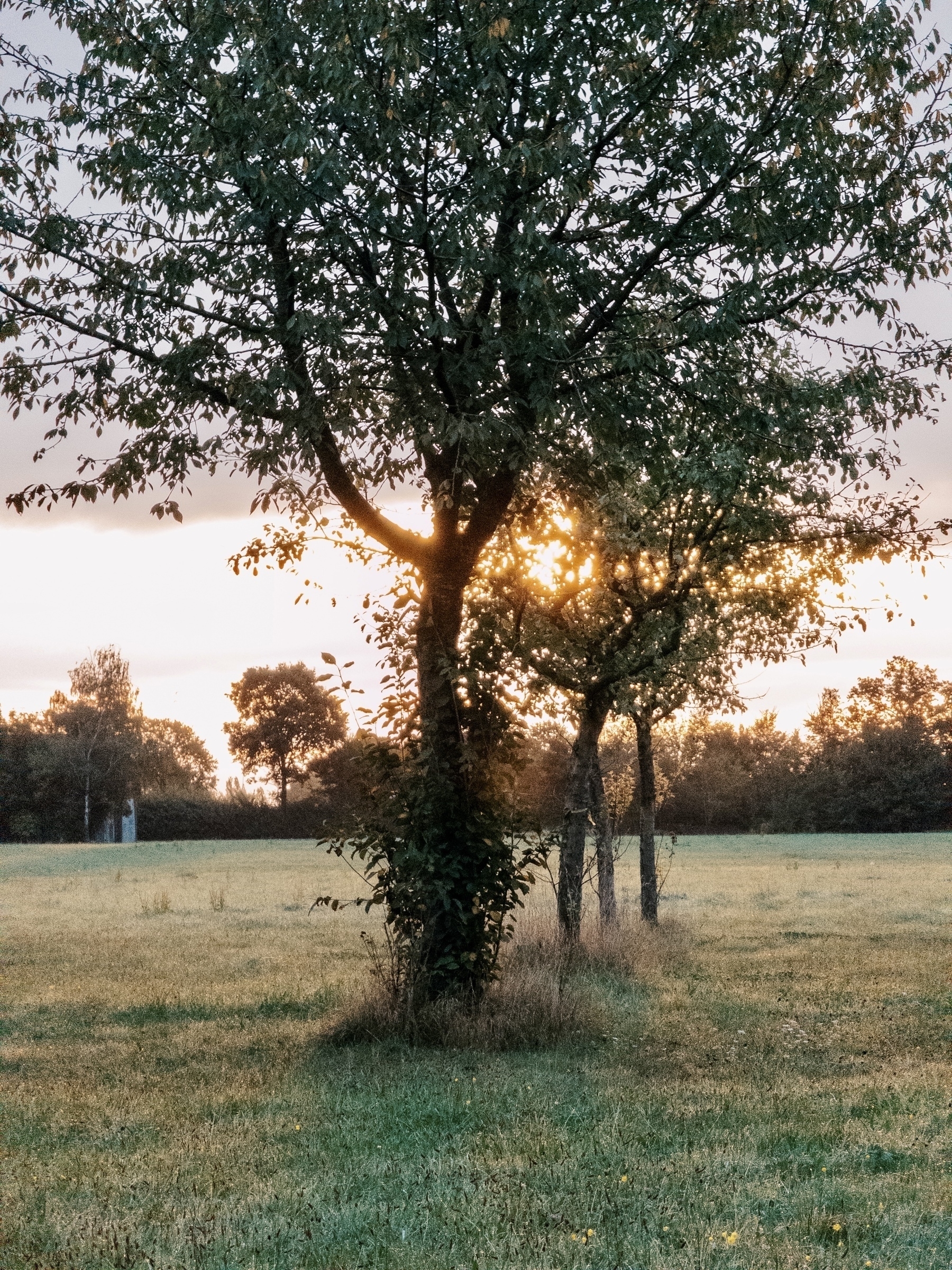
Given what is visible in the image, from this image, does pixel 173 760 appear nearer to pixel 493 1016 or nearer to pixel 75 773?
pixel 75 773

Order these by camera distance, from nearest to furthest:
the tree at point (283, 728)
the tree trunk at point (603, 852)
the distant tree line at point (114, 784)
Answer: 1. the tree trunk at point (603, 852)
2. the distant tree line at point (114, 784)
3. the tree at point (283, 728)

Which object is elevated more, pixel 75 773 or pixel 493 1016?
pixel 75 773

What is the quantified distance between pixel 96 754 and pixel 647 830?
2698 inches

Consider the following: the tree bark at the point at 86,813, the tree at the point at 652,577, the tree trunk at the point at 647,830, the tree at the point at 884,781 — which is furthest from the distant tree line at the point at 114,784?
the tree at the point at 652,577

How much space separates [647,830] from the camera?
21828 millimetres

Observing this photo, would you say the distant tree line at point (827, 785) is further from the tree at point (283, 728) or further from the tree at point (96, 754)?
the tree at point (96, 754)

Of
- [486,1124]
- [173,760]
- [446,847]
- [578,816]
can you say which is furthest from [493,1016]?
[173,760]

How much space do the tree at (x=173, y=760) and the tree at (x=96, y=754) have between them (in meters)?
1.94

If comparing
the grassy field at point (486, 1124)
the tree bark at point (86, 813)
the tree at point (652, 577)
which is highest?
the tree at point (652, 577)

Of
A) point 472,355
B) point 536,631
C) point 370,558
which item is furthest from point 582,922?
point 472,355

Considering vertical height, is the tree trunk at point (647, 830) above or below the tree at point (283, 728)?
below

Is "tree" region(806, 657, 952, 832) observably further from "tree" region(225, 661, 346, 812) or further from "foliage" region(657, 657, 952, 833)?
"tree" region(225, 661, 346, 812)

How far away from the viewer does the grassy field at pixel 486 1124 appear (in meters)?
5.59

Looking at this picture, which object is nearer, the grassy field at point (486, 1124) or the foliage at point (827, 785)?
the grassy field at point (486, 1124)
